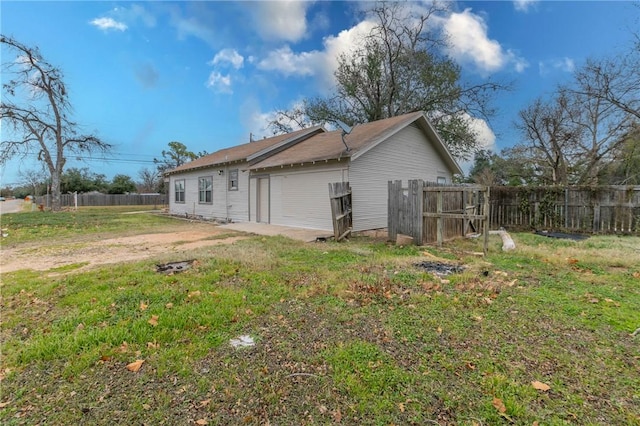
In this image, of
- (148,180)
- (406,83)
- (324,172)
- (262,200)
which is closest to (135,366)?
(324,172)

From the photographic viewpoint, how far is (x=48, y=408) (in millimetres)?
2221

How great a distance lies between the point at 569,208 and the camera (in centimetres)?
1103

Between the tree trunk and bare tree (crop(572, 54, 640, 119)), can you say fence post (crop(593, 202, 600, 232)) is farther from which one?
the tree trunk

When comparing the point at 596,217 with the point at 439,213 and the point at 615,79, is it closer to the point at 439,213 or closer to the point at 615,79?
the point at 439,213

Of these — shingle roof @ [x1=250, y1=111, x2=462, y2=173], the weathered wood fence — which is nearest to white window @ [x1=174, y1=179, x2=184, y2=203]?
shingle roof @ [x1=250, y1=111, x2=462, y2=173]

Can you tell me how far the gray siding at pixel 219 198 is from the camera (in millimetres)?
14852

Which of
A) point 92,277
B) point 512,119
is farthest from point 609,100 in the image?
point 92,277

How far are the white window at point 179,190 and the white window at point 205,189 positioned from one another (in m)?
2.88

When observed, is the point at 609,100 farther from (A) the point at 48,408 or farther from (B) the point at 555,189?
(A) the point at 48,408

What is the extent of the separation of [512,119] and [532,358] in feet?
74.7

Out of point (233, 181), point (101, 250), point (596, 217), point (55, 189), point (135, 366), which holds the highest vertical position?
point (233, 181)

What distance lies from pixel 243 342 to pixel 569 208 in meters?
12.4

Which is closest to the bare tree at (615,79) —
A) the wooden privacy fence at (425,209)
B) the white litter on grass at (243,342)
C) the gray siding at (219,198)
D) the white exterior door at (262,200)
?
the wooden privacy fence at (425,209)

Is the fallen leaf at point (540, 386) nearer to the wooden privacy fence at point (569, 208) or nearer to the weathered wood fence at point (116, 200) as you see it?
the wooden privacy fence at point (569, 208)
